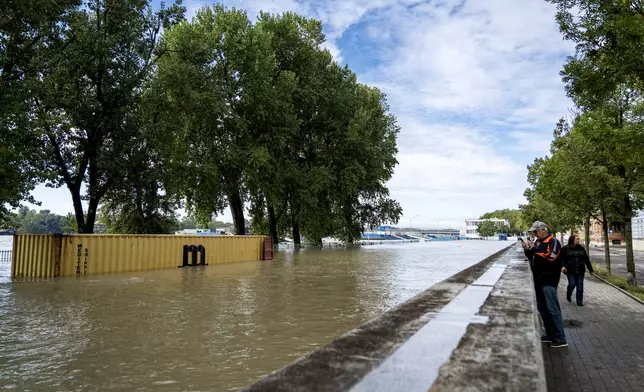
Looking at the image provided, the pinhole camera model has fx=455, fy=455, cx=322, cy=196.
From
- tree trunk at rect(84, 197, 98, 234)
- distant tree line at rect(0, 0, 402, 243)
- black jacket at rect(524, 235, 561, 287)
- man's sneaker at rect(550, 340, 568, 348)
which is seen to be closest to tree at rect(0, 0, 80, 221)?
distant tree line at rect(0, 0, 402, 243)

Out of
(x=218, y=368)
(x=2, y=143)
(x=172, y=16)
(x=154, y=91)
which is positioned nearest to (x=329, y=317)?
(x=218, y=368)

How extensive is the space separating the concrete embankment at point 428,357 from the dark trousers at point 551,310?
1723 mm

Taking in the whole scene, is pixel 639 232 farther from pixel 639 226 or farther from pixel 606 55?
pixel 606 55

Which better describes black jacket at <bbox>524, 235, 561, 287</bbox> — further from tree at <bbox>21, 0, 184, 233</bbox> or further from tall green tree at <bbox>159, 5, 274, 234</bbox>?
tall green tree at <bbox>159, 5, 274, 234</bbox>

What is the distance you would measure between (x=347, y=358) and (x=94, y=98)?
76.8 ft

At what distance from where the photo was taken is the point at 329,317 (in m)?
9.11

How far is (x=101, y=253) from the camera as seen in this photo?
1738 cm

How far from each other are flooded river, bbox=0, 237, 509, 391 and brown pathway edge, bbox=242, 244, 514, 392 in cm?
185

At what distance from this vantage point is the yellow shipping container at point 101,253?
16062 mm

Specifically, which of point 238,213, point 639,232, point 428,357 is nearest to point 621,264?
point 238,213

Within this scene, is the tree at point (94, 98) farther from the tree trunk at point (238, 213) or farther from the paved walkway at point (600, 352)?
the paved walkway at point (600, 352)

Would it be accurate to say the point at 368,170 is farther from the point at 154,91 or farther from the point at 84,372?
the point at 84,372

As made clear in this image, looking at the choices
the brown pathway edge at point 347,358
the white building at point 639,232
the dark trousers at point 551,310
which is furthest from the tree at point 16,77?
the white building at point 639,232

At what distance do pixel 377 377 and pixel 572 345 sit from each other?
5.57 m
